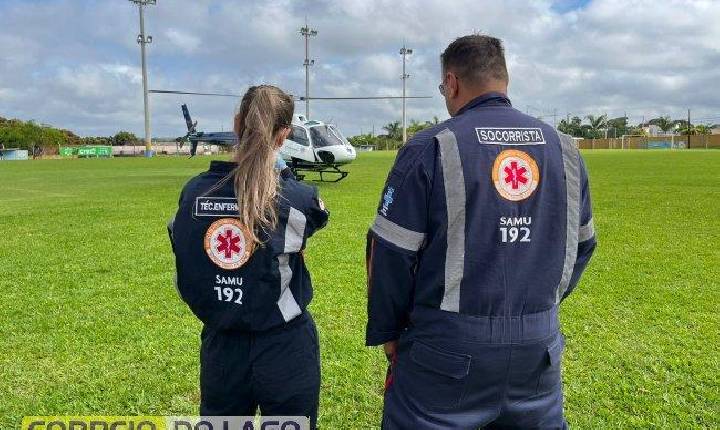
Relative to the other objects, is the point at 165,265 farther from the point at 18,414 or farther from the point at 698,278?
the point at 698,278

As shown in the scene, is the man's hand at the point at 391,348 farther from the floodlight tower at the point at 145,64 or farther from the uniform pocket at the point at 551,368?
the floodlight tower at the point at 145,64

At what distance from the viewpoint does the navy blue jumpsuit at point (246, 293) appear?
235 cm

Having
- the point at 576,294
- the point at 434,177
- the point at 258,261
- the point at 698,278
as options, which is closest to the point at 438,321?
the point at 434,177

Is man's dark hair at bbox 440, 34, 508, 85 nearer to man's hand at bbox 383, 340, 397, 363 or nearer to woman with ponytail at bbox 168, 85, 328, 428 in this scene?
woman with ponytail at bbox 168, 85, 328, 428

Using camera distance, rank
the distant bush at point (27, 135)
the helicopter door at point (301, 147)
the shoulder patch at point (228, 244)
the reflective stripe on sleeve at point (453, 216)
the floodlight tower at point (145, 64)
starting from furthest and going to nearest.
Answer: the distant bush at point (27, 135) → the floodlight tower at point (145, 64) → the helicopter door at point (301, 147) → the shoulder patch at point (228, 244) → the reflective stripe on sleeve at point (453, 216)

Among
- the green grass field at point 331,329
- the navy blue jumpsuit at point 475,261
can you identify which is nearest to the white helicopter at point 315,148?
the green grass field at point 331,329

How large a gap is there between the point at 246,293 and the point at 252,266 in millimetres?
116

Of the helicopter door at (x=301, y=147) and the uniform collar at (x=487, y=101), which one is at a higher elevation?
the helicopter door at (x=301, y=147)

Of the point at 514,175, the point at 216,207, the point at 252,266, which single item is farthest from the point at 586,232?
the point at 216,207

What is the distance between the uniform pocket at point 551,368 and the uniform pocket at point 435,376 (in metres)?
0.34

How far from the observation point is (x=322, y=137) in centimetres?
2281

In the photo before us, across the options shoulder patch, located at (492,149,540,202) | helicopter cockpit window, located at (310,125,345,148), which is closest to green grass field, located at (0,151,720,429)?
shoulder patch, located at (492,149,540,202)

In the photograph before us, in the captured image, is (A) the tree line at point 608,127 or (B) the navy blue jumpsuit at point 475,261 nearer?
(B) the navy blue jumpsuit at point 475,261

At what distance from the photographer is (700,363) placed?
4.45 metres
